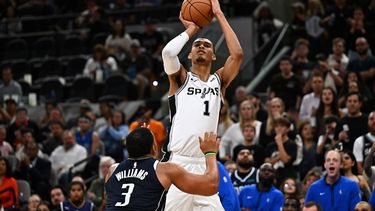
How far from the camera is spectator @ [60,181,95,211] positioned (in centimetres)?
1575

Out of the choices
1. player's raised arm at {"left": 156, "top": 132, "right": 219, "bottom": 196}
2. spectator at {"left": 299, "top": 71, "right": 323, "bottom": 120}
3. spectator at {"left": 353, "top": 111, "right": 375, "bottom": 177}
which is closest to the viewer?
player's raised arm at {"left": 156, "top": 132, "right": 219, "bottom": 196}

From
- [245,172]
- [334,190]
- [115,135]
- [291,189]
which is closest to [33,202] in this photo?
[115,135]

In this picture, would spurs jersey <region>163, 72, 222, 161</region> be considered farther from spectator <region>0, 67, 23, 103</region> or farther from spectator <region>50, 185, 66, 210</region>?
spectator <region>0, 67, 23, 103</region>

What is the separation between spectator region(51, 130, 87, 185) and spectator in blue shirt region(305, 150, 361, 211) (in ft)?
19.6

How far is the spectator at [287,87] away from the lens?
742 inches

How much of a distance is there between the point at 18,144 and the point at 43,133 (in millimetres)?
1380

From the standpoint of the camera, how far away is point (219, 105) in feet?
37.3

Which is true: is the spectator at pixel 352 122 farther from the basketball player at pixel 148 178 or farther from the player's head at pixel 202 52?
the basketball player at pixel 148 178

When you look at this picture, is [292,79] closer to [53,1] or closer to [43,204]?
[43,204]

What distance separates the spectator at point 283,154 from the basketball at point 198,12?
5268 millimetres

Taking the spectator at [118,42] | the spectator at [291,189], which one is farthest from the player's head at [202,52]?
the spectator at [118,42]

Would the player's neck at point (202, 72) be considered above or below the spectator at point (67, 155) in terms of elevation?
above

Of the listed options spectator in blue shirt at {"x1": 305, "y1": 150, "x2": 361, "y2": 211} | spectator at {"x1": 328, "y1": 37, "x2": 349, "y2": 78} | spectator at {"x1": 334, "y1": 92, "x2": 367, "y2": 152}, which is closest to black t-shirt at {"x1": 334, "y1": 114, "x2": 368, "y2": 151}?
spectator at {"x1": 334, "y1": 92, "x2": 367, "y2": 152}

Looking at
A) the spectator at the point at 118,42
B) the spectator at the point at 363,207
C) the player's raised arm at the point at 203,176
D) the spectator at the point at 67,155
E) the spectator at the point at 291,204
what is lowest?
the spectator at the point at 291,204
